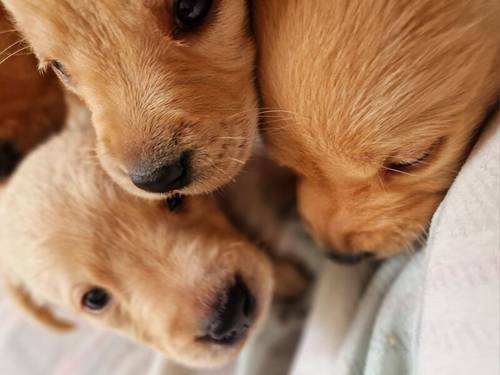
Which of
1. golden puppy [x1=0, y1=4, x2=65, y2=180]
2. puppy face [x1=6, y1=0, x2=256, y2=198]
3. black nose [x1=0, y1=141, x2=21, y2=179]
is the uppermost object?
puppy face [x1=6, y1=0, x2=256, y2=198]

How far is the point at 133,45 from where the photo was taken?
1.23 metres

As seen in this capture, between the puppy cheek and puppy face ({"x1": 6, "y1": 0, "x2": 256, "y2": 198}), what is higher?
puppy face ({"x1": 6, "y1": 0, "x2": 256, "y2": 198})

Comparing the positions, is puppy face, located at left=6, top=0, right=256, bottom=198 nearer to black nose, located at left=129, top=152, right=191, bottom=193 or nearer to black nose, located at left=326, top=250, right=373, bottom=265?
black nose, located at left=129, top=152, right=191, bottom=193

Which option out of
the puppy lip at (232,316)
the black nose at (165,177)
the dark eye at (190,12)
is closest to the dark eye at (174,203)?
the puppy lip at (232,316)

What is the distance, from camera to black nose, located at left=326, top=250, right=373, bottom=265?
153cm

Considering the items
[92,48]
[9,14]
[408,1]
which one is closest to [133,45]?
[92,48]

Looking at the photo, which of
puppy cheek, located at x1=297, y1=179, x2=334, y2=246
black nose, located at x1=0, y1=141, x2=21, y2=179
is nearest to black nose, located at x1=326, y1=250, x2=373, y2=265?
puppy cheek, located at x1=297, y1=179, x2=334, y2=246

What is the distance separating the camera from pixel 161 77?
1248mm

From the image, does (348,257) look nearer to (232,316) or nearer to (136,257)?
(232,316)

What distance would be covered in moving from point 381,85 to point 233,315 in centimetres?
67

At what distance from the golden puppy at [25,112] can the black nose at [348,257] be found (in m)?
0.98

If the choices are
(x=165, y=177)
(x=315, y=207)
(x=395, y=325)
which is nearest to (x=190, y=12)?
(x=165, y=177)

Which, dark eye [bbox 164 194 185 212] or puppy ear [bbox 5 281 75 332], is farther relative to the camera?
puppy ear [bbox 5 281 75 332]

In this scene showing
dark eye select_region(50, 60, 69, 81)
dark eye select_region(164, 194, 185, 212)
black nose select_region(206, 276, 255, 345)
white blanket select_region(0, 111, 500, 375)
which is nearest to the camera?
white blanket select_region(0, 111, 500, 375)
